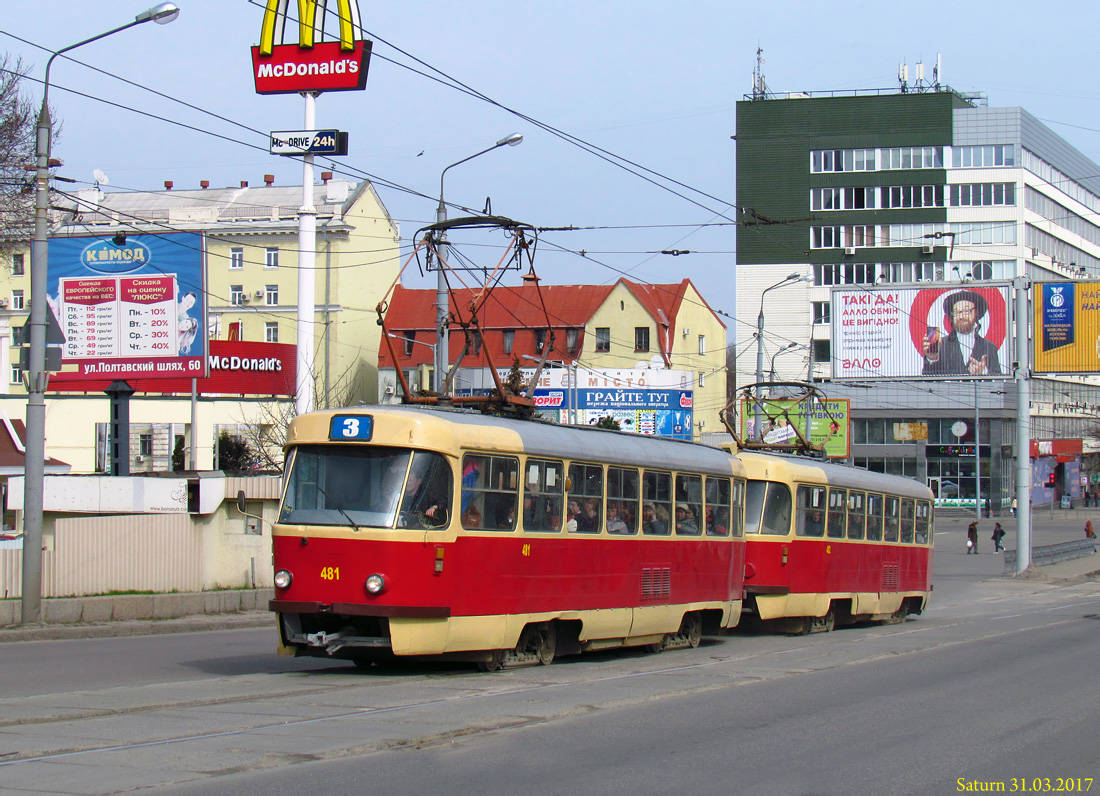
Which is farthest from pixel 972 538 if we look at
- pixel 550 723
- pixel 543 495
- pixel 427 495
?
pixel 550 723

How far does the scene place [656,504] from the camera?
1535 cm

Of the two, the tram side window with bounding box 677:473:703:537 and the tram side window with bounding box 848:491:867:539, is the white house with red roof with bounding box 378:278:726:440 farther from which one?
the tram side window with bounding box 677:473:703:537

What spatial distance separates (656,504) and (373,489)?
185 inches

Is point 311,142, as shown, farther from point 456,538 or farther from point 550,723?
point 550,723

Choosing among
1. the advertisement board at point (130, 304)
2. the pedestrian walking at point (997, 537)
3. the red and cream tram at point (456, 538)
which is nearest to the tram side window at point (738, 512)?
the red and cream tram at point (456, 538)

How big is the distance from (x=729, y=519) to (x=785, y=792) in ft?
33.4

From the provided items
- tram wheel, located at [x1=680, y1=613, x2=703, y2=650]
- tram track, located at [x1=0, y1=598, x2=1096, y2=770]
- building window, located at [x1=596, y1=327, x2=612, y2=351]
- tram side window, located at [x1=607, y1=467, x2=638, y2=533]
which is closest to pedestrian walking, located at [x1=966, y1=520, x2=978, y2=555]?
building window, located at [x1=596, y1=327, x2=612, y2=351]

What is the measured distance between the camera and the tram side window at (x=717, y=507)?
16.7 meters

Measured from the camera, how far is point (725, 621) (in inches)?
679

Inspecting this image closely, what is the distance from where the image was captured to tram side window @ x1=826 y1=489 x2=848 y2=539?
2053cm

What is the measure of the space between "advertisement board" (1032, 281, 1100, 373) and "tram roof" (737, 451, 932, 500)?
1708cm

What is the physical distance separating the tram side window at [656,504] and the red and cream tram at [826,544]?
3.12m

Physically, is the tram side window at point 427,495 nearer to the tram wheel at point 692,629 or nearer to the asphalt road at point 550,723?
the asphalt road at point 550,723

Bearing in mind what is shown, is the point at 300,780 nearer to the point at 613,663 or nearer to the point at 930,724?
the point at 930,724
